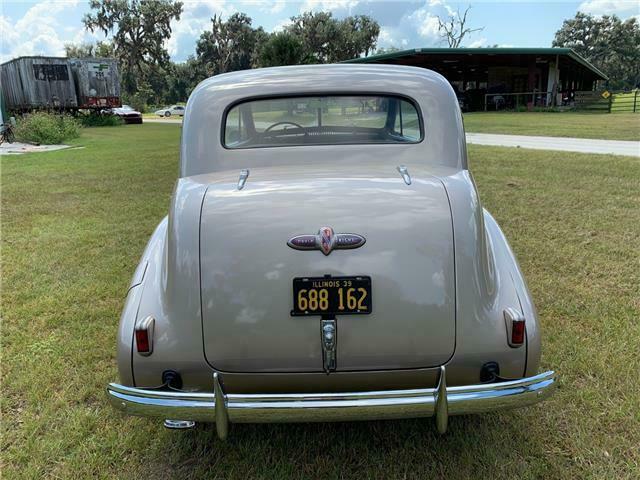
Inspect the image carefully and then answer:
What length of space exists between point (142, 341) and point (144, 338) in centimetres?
2

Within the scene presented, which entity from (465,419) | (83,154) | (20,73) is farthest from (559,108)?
(465,419)

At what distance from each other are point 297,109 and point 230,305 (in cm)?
151

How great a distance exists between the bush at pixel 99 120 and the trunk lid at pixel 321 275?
28198 mm

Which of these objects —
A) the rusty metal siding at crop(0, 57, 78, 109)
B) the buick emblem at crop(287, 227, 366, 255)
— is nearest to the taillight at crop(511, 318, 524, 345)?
the buick emblem at crop(287, 227, 366, 255)

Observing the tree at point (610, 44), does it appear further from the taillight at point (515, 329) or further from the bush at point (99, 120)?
the taillight at point (515, 329)

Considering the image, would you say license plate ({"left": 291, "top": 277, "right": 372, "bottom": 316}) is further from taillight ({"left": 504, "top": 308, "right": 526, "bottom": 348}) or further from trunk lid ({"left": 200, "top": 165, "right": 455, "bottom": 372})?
taillight ({"left": 504, "top": 308, "right": 526, "bottom": 348})

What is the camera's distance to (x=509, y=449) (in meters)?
A: 2.42

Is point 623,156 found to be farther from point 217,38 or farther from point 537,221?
point 217,38

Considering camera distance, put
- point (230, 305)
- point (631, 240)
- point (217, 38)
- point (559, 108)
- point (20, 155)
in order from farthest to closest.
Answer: point (217, 38) → point (559, 108) → point (20, 155) → point (631, 240) → point (230, 305)

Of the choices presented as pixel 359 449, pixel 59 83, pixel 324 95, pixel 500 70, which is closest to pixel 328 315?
pixel 359 449

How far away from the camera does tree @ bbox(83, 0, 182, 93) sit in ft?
180

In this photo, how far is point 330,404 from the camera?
1917 millimetres

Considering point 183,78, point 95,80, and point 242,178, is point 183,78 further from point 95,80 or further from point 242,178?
point 242,178

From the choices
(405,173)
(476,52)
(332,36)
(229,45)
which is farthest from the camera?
(229,45)
